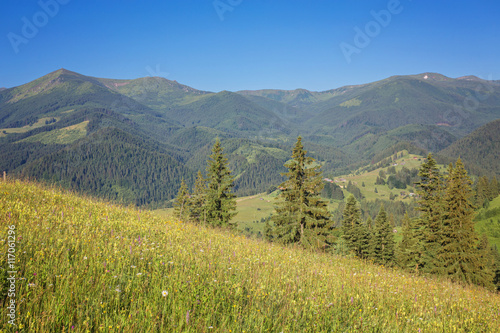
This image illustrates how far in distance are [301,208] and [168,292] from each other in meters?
24.2

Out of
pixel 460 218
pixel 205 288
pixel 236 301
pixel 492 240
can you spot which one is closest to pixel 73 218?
pixel 205 288

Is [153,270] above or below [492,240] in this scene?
above

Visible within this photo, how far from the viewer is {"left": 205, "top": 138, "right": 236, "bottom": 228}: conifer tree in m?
35.5

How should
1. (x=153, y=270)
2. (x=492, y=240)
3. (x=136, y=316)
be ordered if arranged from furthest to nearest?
(x=492, y=240), (x=153, y=270), (x=136, y=316)

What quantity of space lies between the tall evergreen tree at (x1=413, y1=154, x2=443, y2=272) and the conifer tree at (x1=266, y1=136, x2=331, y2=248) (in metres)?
12.1

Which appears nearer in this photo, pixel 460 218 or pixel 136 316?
pixel 136 316

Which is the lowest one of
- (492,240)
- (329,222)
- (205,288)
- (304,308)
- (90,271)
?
(492,240)

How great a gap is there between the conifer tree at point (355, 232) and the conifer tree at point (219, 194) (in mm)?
24596

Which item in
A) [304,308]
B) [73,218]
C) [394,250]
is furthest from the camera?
[394,250]

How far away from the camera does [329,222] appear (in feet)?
90.0

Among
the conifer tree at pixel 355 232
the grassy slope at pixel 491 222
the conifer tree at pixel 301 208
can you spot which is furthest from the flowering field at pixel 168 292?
the grassy slope at pixel 491 222

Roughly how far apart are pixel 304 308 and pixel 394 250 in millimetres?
62158

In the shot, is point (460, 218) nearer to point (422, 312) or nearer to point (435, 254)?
point (435, 254)

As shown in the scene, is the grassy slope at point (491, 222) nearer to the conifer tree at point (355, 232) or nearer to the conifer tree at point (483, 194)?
the conifer tree at point (483, 194)
